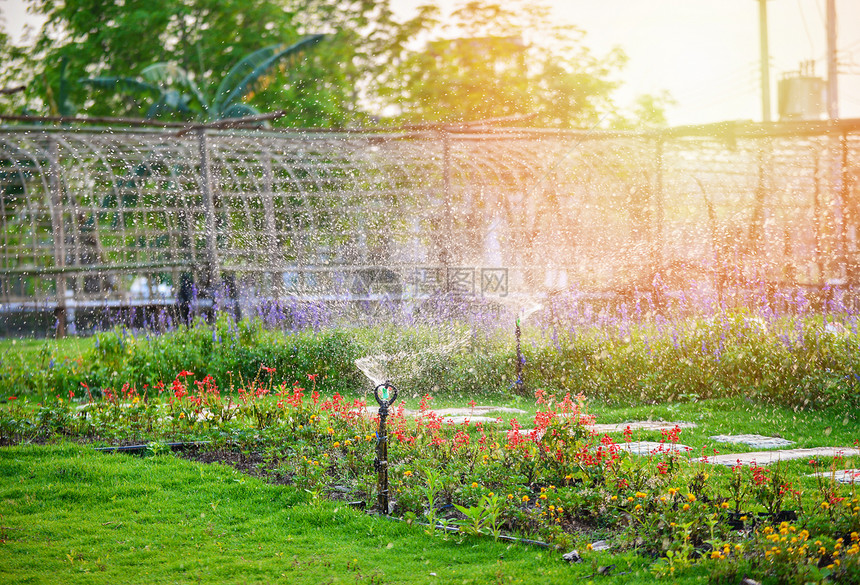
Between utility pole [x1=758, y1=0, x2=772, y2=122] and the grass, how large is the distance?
17185 mm

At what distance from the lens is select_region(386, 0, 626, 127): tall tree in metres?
18.4

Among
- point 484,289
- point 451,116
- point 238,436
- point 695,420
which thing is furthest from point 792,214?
point 238,436

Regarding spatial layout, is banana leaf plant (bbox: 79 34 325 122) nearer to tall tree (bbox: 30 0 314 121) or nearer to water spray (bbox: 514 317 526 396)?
tall tree (bbox: 30 0 314 121)

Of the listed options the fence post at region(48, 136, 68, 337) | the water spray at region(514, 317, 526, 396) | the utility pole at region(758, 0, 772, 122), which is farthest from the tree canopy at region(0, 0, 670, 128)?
the water spray at region(514, 317, 526, 396)

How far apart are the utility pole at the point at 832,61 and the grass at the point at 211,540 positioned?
1043 cm

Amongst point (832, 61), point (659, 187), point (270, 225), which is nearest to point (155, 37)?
point (270, 225)

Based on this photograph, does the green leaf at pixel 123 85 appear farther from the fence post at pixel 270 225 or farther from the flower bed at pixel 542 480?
the flower bed at pixel 542 480

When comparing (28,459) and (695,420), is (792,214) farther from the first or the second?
(28,459)

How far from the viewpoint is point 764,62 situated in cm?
1883

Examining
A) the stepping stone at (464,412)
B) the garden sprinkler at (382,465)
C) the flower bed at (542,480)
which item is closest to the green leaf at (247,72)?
the stepping stone at (464,412)

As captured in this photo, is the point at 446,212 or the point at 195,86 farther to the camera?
the point at 195,86

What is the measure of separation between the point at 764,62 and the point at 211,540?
18515 millimetres

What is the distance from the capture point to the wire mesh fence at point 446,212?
1160 centimetres

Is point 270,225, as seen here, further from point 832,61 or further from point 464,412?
point 832,61
